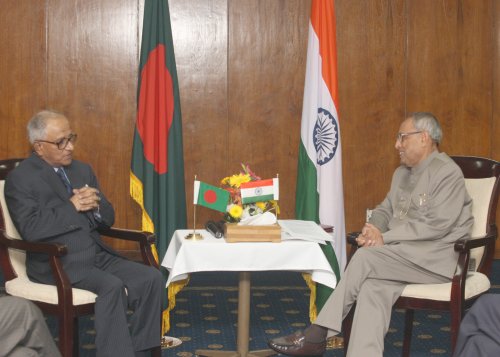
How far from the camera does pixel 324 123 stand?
548 centimetres

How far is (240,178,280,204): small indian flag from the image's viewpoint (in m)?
4.23

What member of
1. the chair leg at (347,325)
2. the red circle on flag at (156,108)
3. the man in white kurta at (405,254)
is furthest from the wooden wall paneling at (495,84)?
the chair leg at (347,325)

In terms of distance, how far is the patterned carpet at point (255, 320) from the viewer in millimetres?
4777

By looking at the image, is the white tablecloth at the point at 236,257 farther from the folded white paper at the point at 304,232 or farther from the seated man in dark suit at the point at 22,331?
the seated man in dark suit at the point at 22,331

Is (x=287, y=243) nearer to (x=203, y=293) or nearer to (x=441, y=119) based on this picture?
(x=203, y=293)

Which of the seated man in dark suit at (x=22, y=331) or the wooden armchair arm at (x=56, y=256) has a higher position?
the wooden armchair arm at (x=56, y=256)

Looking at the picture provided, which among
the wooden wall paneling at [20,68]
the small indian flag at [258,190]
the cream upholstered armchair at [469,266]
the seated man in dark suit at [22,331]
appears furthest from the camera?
the wooden wall paneling at [20,68]

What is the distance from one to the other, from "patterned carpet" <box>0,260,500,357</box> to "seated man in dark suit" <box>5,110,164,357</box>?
0.60m

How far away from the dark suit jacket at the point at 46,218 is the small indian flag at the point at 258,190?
2.76ft

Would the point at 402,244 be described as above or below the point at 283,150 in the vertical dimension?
below

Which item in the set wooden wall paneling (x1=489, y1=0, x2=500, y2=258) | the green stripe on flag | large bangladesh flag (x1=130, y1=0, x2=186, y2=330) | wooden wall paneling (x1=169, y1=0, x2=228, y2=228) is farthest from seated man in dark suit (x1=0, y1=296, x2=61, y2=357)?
wooden wall paneling (x1=489, y1=0, x2=500, y2=258)

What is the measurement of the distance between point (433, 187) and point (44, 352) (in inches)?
88.9

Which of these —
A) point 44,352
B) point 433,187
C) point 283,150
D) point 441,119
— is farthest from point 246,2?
point 44,352

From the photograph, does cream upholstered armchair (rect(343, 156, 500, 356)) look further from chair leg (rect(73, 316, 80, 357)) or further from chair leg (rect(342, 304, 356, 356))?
chair leg (rect(73, 316, 80, 357))
